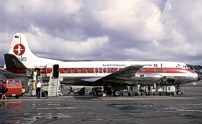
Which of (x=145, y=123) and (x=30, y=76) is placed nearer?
(x=145, y=123)

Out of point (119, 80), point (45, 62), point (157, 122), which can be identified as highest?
point (45, 62)

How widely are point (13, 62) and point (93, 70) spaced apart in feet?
35.8

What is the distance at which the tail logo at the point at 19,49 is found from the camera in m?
33.2

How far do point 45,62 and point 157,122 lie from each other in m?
25.1

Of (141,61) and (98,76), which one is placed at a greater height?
(141,61)

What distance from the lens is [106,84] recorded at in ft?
103

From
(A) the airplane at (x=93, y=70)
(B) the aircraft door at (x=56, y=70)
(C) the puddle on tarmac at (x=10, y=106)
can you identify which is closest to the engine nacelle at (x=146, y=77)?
(A) the airplane at (x=93, y=70)

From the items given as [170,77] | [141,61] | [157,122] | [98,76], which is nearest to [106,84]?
[98,76]

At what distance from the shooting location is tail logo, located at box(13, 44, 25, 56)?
33.2 meters

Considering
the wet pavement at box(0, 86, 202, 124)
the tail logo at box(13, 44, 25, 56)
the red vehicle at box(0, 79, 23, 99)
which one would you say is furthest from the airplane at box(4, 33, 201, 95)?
the wet pavement at box(0, 86, 202, 124)

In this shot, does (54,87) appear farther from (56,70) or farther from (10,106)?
(10,106)

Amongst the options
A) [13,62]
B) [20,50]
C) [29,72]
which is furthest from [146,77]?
[20,50]

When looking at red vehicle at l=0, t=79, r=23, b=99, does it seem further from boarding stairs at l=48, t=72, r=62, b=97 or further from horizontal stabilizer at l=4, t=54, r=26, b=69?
horizontal stabilizer at l=4, t=54, r=26, b=69

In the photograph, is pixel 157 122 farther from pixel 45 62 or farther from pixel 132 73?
pixel 45 62
